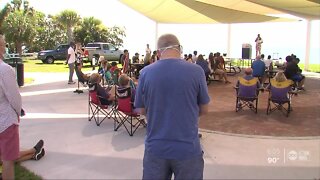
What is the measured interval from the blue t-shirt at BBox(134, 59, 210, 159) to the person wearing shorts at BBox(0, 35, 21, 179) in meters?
1.76

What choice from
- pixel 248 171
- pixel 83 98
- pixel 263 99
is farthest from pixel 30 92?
pixel 248 171

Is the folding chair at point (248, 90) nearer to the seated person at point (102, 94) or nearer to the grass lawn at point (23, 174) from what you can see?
the seated person at point (102, 94)

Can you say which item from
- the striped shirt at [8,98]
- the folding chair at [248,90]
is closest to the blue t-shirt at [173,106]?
the striped shirt at [8,98]

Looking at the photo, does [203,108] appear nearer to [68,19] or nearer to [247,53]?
[247,53]

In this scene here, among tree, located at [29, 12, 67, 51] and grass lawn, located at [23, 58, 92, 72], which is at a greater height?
tree, located at [29, 12, 67, 51]

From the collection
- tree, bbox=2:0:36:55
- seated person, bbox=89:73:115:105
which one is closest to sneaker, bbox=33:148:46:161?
seated person, bbox=89:73:115:105

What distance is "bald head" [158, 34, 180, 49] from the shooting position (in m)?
2.79

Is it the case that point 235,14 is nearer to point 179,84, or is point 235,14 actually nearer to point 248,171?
point 248,171

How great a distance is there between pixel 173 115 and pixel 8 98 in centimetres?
198

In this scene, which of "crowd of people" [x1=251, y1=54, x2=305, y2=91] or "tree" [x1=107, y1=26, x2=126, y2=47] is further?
"tree" [x1=107, y1=26, x2=126, y2=47]

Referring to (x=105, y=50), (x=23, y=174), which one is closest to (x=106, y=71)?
(x=23, y=174)

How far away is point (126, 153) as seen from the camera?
5.77 meters

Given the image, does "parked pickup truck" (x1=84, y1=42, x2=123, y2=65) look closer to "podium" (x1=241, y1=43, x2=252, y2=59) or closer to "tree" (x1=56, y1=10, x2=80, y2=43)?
"podium" (x1=241, y1=43, x2=252, y2=59)

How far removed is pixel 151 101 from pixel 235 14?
43.4 ft
